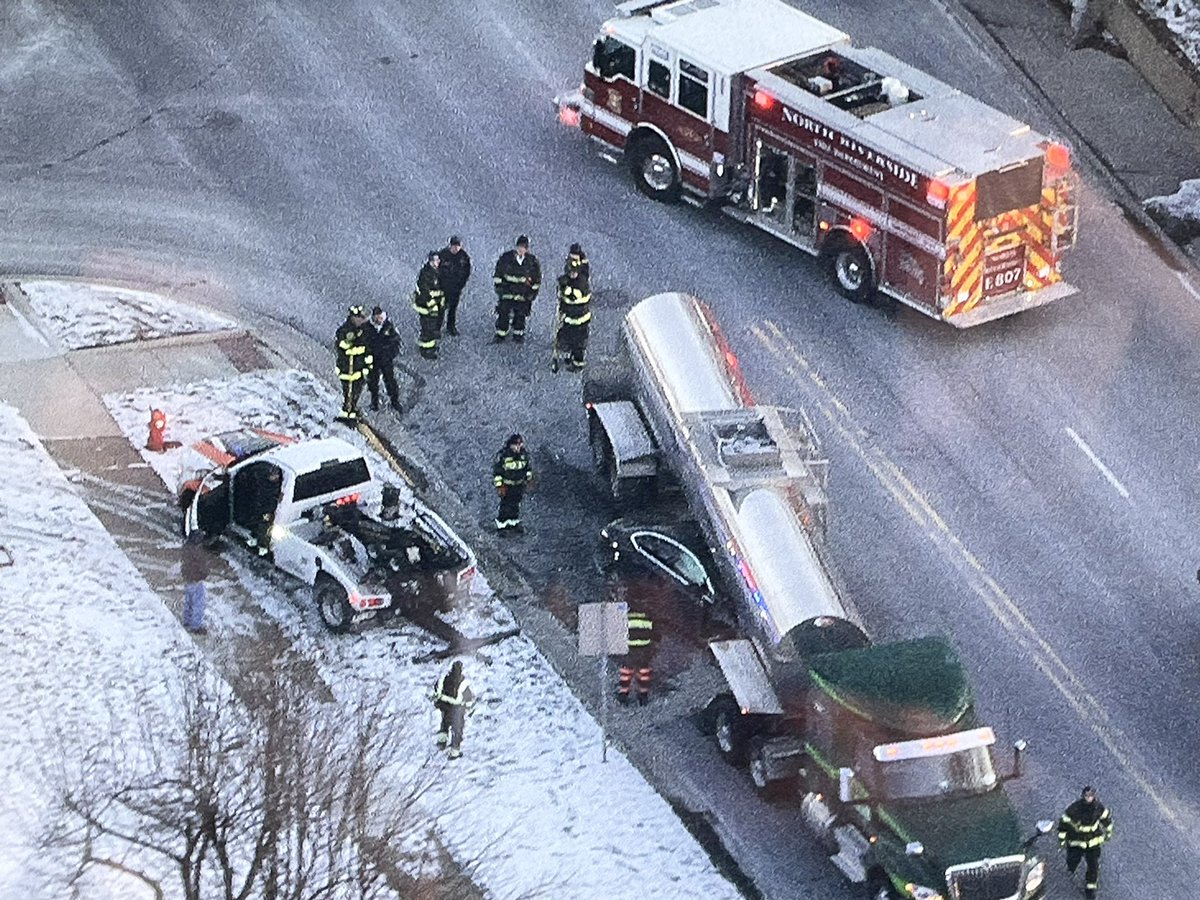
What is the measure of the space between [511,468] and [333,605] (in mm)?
2727

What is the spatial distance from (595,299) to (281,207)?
5105mm

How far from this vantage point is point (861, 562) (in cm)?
2812

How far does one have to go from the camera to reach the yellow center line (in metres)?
25.2

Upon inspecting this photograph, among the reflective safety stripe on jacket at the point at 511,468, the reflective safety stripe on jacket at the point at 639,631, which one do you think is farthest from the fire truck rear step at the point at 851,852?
the reflective safety stripe on jacket at the point at 511,468

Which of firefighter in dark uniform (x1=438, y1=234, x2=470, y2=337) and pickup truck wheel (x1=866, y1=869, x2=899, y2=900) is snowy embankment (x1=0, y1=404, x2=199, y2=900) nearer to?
firefighter in dark uniform (x1=438, y1=234, x2=470, y2=337)

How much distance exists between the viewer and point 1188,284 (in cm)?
3394

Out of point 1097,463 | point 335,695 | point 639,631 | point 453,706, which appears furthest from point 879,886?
point 1097,463

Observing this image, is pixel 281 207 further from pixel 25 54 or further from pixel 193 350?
pixel 25 54

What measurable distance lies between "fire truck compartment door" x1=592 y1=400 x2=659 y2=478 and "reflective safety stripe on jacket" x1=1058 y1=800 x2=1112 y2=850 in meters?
7.17

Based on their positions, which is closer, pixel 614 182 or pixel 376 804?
pixel 376 804

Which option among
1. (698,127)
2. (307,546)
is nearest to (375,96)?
(698,127)

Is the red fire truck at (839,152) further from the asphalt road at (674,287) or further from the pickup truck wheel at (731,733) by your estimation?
the pickup truck wheel at (731,733)

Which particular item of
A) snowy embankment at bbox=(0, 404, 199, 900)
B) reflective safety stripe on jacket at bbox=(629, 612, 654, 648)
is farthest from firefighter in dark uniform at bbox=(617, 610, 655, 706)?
snowy embankment at bbox=(0, 404, 199, 900)

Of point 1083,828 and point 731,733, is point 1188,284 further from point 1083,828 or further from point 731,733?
point 1083,828
